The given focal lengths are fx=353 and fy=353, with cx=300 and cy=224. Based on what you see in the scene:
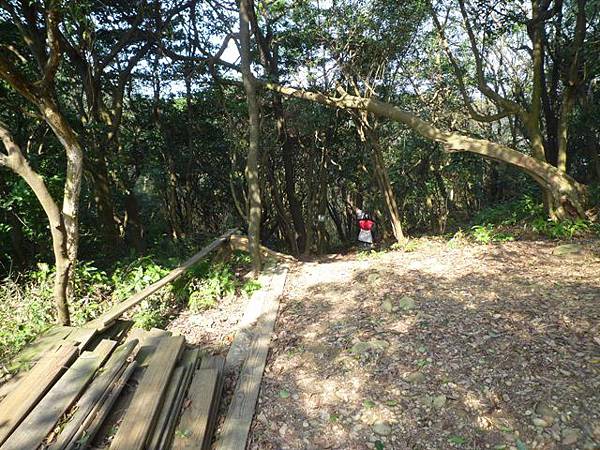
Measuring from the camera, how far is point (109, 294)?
5.39 meters

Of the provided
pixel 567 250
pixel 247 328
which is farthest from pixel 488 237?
pixel 247 328

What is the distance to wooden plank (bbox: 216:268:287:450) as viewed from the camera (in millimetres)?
2629

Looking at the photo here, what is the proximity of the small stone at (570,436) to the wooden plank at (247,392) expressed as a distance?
2181mm

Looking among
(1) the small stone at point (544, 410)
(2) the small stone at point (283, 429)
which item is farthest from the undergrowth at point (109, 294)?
(1) the small stone at point (544, 410)

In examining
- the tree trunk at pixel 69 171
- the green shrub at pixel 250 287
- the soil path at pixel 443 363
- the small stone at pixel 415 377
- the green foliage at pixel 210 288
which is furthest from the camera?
the green shrub at pixel 250 287

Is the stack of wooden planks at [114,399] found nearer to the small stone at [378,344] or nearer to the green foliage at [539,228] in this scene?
the small stone at [378,344]

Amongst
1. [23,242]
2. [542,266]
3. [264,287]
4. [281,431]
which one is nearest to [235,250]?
[264,287]

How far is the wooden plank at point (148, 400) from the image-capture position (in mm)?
2233

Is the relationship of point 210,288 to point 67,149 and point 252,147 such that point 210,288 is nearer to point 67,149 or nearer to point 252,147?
point 252,147

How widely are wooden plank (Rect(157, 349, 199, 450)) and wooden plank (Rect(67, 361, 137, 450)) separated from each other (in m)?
0.45

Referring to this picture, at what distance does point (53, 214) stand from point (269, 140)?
6.82 meters

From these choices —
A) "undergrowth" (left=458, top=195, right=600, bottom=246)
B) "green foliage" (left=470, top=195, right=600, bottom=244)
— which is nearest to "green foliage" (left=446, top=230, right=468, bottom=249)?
"undergrowth" (left=458, top=195, right=600, bottom=246)

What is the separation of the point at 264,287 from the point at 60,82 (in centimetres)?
721

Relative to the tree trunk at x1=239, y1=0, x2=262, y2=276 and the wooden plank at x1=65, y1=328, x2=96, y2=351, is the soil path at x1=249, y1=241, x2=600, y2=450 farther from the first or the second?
the wooden plank at x1=65, y1=328, x2=96, y2=351
